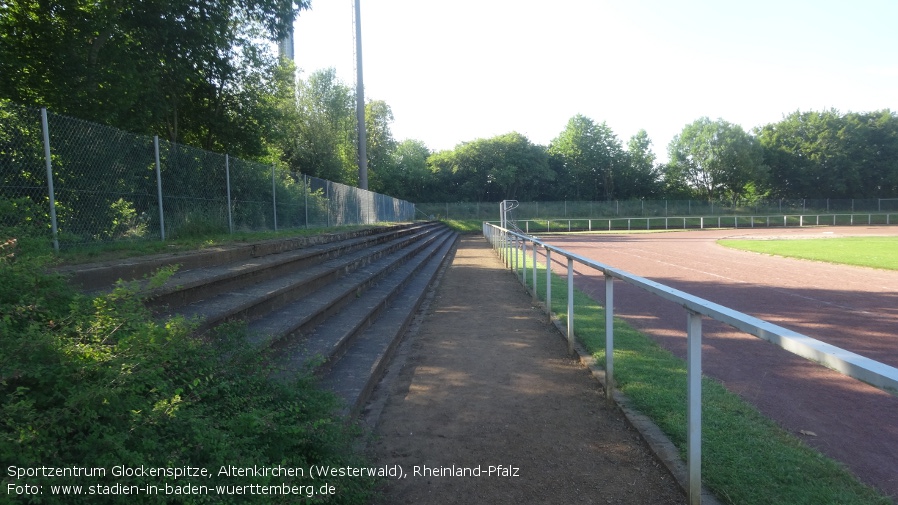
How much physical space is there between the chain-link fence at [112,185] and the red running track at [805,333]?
17.3ft

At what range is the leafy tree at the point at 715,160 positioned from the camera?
2360 inches

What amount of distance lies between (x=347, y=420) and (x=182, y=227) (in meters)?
5.77

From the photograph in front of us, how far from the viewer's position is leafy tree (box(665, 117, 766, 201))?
2360 inches

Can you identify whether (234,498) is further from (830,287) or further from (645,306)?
(830,287)

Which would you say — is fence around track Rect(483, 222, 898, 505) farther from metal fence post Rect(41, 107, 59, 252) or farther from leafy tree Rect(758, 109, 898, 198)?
leafy tree Rect(758, 109, 898, 198)

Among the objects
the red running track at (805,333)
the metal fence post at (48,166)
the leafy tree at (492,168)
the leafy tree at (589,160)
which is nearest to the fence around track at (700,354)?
the red running track at (805,333)

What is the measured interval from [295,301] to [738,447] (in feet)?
14.4

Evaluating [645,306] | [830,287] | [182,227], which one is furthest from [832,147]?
Answer: [182,227]

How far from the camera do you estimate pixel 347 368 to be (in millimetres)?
4445

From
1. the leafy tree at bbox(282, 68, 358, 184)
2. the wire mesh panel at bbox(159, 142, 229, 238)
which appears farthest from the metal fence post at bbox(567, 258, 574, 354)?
the leafy tree at bbox(282, 68, 358, 184)

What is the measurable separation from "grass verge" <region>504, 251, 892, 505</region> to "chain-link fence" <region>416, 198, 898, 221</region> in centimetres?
4427

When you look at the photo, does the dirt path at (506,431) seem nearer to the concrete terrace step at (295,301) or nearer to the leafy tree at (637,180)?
the concrete terrace step at (295,301)

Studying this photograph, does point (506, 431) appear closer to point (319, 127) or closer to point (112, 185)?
point (112, 185)

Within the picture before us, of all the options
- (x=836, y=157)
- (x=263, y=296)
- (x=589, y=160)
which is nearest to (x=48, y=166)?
(x=263, y=296)
